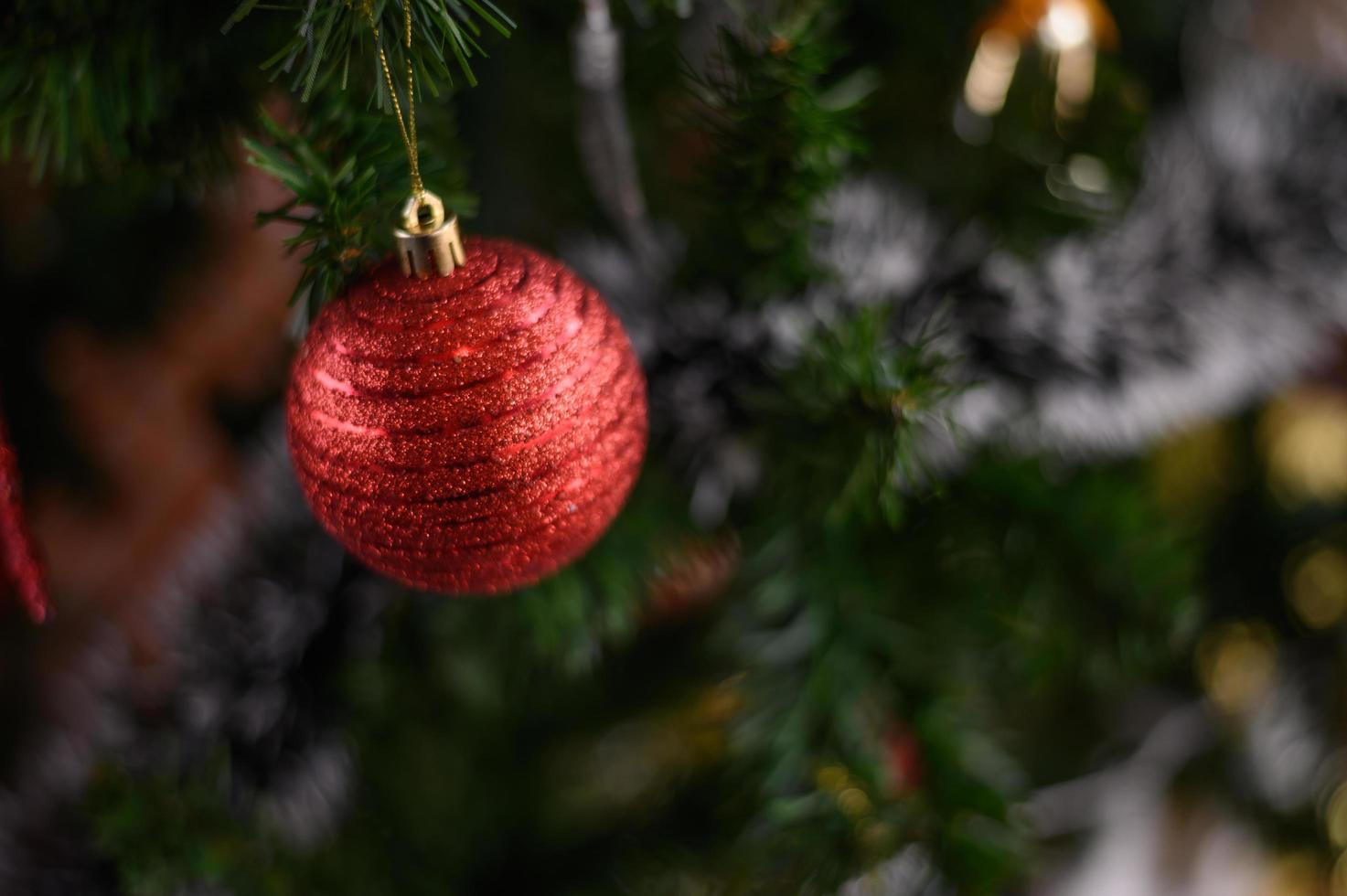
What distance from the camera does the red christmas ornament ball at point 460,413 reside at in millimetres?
261

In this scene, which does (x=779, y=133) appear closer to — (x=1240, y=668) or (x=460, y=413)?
(x=460, y=413)

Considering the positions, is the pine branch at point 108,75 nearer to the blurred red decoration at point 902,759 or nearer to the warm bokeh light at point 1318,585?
the blurred red decoration at point 902,759

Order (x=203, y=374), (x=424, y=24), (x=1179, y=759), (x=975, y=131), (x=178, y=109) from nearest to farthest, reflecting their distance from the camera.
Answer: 1. (x=424, y=24)
2. (x=178, y=109)
3. (x=975, y=131)
4. (x=1179, y=759)
5. (x=203, y=374)

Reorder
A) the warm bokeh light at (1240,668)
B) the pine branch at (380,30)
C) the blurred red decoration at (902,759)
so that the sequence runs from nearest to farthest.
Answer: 1. the pine branch at (380,30)
2. the blurred red decoration at (902,759)
3. the warm bokeh light at (1240,668)

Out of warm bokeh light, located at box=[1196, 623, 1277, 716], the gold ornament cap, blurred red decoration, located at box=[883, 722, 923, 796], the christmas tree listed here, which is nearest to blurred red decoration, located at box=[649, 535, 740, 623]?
the christmas tree

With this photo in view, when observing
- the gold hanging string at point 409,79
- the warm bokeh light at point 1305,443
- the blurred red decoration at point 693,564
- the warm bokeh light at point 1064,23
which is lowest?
the warm bokeh light at point 1305,443

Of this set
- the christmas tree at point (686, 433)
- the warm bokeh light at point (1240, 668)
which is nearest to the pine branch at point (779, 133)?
the christmas tree at point (686, 433)

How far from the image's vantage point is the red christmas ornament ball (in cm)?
26

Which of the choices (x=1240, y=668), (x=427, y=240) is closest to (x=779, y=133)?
(x=427, y=240)

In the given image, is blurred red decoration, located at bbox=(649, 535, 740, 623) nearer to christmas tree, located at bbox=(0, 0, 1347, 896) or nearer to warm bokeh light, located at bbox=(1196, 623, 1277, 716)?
christmas tree, located at bbox=(0, 0, 1347, 896)

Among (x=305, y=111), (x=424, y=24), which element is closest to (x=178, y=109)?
(x=305, y=111)

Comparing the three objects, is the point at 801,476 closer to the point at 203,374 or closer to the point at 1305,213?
the point at 1305,213

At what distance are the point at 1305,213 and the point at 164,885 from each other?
584mm

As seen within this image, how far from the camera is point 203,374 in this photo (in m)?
0.90
